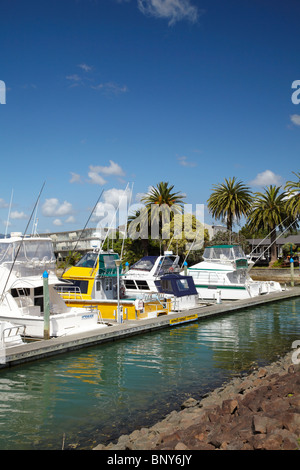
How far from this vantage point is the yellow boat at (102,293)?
23.4m

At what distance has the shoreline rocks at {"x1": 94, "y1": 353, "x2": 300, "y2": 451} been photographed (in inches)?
286

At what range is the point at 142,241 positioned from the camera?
189 feet

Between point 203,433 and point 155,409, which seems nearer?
point 203,433

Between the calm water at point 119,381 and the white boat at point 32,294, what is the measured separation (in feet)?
5.79

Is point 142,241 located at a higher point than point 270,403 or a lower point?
higher

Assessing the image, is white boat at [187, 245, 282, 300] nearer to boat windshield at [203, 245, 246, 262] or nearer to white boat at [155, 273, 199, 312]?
boat windshield at [203, 245, 246, 262]

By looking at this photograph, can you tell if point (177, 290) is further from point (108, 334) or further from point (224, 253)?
point (224, 253)

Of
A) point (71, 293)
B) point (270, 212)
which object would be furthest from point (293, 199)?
point (71, 293)

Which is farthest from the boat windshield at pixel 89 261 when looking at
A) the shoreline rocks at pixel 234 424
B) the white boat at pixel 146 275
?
the shoreline rocks at pixel 234 424

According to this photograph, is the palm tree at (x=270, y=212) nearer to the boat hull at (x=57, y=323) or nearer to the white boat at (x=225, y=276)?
the white boat at (x=225, y=276)
